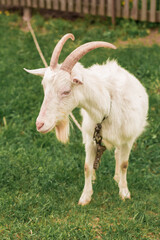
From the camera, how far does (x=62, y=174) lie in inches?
181

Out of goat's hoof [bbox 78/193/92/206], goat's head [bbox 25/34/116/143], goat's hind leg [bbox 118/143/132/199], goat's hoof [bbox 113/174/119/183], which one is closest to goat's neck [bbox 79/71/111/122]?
goat's head [bbox 25/34/116/143]

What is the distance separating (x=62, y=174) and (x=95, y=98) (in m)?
1.45

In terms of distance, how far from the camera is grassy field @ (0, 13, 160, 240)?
3.80 metres

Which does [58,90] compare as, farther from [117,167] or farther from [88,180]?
[117,167]

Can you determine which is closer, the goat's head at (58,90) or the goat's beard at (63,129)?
the goat's head at (58,90)

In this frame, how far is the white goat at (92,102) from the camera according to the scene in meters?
3.16

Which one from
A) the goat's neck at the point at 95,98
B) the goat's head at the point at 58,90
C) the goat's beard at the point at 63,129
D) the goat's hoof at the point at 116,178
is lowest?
the goat's hoof at the point at 116,178

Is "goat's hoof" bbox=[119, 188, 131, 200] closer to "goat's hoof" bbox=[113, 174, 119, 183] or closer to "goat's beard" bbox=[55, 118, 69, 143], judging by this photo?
"goat's hoof" bbox=[113, 174, 119, 183]

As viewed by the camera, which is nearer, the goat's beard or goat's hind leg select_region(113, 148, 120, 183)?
the goat's beard

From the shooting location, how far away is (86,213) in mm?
4055

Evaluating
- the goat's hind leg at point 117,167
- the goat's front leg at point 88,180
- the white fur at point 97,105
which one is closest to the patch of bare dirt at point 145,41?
the goat's hind leg at point 117,167

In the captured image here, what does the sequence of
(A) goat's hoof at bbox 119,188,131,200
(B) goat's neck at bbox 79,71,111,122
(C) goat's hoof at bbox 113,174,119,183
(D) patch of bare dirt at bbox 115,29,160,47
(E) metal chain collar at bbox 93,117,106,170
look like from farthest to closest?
1. (D) patch of bare dirt at bbox 115,29,160,47
2. (C) goat's hoof at bbox 113,174,119,183
3. (A) goat's hoof at bbox 119,188,131,200
4. (E) metal chain collar at bbox 93,117,106,170
5. (B) goat's neck at bbox 79,71,111,122

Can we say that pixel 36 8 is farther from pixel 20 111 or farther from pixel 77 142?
pixel 77 142

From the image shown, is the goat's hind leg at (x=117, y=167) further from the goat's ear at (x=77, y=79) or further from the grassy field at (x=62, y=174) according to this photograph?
the goat's ear at (x=77, y=79)
